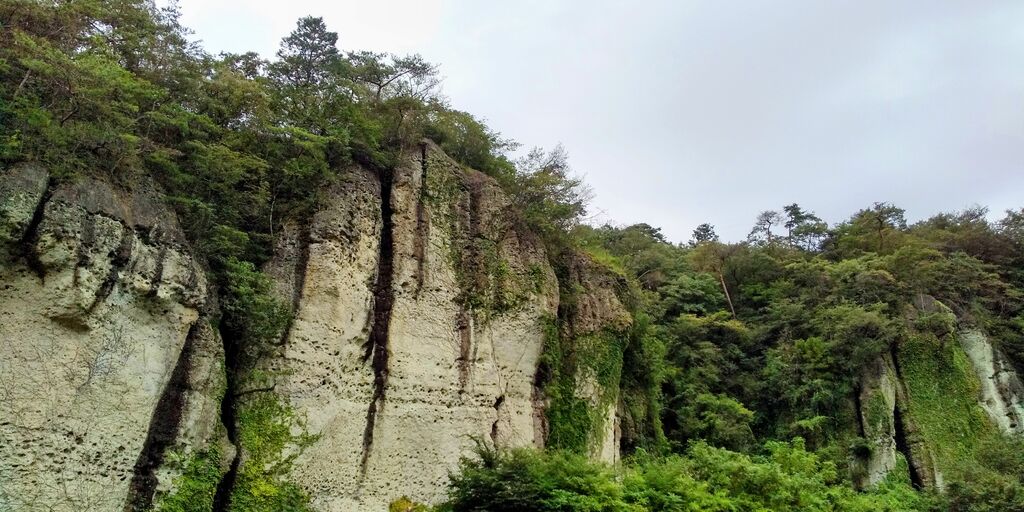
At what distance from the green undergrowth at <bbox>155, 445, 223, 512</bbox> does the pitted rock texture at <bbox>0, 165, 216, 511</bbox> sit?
680 mm

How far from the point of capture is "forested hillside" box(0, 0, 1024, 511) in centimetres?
1151

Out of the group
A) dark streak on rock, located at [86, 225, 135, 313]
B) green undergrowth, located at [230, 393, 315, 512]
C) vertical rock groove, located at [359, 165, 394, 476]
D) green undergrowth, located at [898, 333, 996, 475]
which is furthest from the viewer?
green undergrowth, located at [898, 333, 996, 475]

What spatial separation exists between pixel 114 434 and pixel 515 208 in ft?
37.2

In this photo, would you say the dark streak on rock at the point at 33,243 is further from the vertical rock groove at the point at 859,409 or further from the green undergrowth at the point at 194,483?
the vertical rock groove at the point at 859,409

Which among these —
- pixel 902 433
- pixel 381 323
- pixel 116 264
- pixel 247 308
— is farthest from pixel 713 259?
pixel 116 264

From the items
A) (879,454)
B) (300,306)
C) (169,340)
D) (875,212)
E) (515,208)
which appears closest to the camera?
(169,340)

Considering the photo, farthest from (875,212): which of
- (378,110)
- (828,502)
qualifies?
(378,110)

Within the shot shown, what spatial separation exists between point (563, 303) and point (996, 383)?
19027mm

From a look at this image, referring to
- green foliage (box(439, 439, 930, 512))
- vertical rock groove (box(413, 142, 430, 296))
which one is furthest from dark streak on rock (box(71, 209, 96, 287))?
green foliage (box(439, 439, 930, 512))

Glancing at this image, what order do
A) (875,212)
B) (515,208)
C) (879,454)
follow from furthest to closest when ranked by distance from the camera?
1. (875,212)
2. (879,454)
3. (515,208)

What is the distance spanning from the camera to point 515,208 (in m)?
18.2

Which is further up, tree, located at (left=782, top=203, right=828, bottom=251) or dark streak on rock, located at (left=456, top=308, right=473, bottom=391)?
tree, located at (left=782, top=203, right=828, bottom=251)

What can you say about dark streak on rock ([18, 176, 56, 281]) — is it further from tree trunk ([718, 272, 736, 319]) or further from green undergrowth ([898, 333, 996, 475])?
tree trunk ([718, 272, 736, 319])

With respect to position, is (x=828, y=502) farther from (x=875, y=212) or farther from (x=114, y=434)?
(x=875, y=212)
